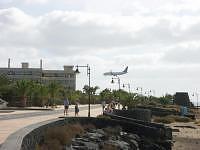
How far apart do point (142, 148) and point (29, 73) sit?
14559 centimetres

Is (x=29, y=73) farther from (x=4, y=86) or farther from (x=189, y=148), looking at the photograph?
(x=189, y=148)

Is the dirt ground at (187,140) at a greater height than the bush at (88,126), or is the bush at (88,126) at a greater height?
the bush at (88,126)

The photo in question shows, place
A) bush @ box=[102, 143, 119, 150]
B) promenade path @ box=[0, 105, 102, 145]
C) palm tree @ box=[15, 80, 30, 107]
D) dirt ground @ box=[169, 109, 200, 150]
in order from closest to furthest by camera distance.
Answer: promenade path @ box=[0, 105, 102, 145]
bush @ box=[102, 143, 119, 150]
dirt ground @ box=[169, 109, 200, 150]
palm tree @ box=[15, 80, 30, 107]

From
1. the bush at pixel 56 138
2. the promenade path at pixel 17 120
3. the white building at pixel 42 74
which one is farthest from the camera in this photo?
the white building at pixel 42 74

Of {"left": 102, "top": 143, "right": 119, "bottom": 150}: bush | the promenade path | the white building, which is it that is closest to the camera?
the promenade path

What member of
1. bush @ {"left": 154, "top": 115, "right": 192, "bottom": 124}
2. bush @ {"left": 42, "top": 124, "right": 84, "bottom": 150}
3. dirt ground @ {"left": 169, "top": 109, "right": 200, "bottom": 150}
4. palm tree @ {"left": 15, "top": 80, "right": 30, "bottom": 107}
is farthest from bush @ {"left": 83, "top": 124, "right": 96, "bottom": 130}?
palm tree @ {"left": 15, "top": 80, "right": 30, "bottom": 107}

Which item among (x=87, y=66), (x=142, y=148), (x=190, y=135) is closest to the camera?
(x=142, y=148)

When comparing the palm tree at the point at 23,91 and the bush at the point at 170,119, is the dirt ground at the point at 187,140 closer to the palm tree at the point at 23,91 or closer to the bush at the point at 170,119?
the bush at the point at 170,119

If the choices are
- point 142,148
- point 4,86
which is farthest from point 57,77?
point 142,148

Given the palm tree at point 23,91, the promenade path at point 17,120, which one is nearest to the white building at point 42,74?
the palm tree at point 23,91

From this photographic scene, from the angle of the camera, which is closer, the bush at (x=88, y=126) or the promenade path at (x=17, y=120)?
the promenade path at (x=17, y=120)

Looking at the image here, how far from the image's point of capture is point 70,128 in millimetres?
32406

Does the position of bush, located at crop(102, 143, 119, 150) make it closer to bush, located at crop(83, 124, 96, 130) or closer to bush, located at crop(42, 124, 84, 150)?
bush, located at crop(42, 124, 84, 150)

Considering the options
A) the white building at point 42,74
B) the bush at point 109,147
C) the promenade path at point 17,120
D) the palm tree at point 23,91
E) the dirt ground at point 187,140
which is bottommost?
the dirt ground at point 187,140
